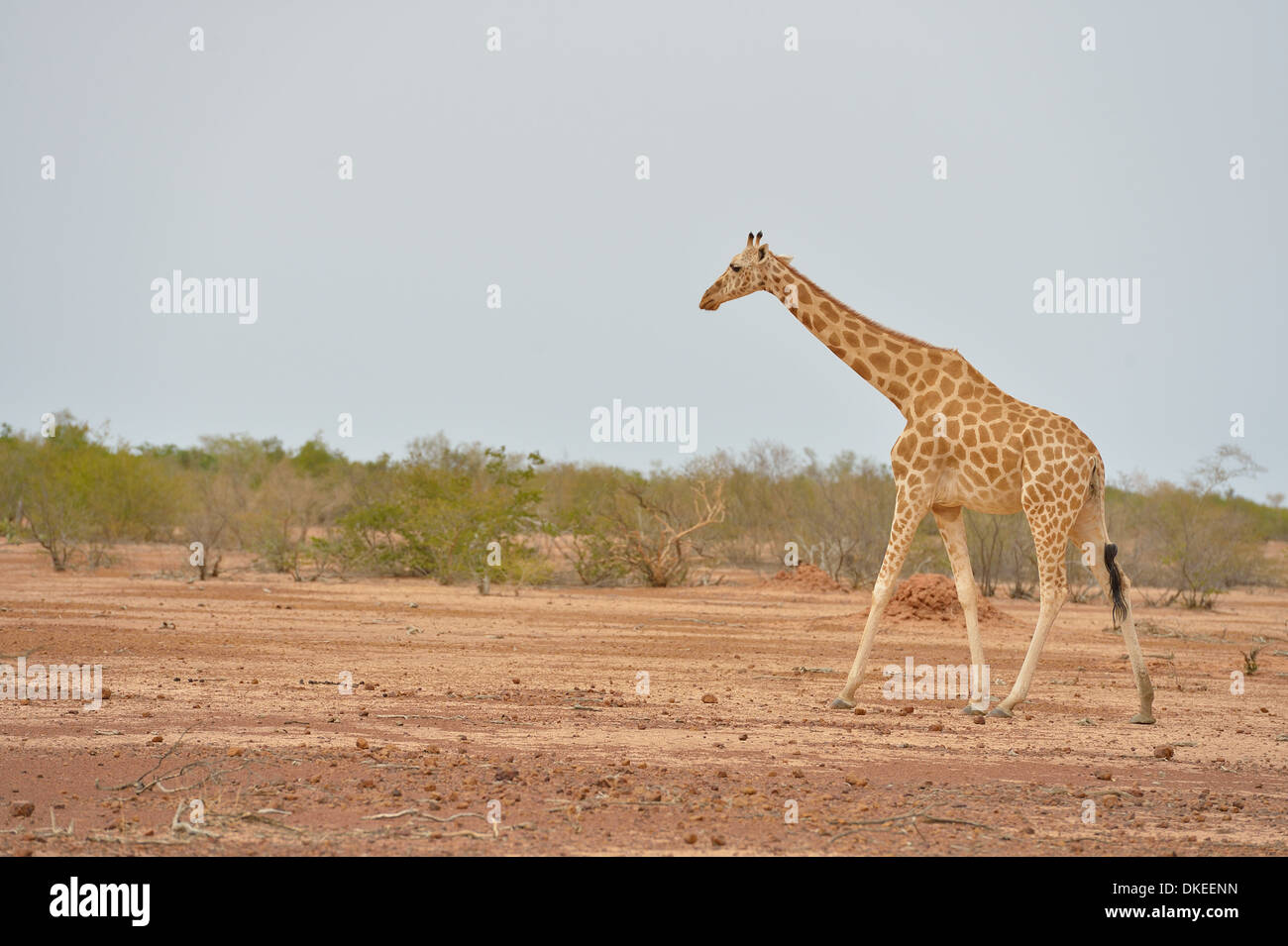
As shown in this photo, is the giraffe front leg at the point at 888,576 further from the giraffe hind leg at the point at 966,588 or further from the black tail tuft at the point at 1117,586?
the black tail tuft at the point at 1117,586

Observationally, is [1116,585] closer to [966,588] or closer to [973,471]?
[966,588]

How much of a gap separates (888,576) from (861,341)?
93.3 inches

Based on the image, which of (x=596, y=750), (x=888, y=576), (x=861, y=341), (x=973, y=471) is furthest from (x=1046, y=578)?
(x=596, y=750)

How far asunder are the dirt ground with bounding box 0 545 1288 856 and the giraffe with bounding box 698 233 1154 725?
845 millimetres

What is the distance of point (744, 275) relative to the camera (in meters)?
11.6

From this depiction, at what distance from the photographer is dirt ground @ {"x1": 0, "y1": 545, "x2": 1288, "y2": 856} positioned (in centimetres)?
630

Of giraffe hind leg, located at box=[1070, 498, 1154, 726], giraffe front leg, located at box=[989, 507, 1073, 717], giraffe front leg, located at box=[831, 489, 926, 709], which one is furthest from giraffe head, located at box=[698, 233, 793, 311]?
giraffe hind leg, located at box=[1070, 498, 1154, 726]

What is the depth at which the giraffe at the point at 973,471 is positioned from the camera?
10750 mm

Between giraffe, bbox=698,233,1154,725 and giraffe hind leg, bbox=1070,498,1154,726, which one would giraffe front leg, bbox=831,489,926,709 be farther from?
giraffe hind leg, bbox=1070,498,1154,726

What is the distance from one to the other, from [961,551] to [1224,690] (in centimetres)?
417

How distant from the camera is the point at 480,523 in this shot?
1138 inches

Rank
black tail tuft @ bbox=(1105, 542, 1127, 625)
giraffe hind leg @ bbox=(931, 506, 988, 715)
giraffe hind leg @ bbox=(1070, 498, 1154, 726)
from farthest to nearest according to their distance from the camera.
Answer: giraffe hind leg @ bbox=(931, 506, 988, 715)
black tail tuft @ bbox=(1105, 542, 1127, 625)
giraffe hind leg @ bbox=(1070, 498, 1154, 726)

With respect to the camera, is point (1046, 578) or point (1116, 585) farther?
point (1046, 578)
